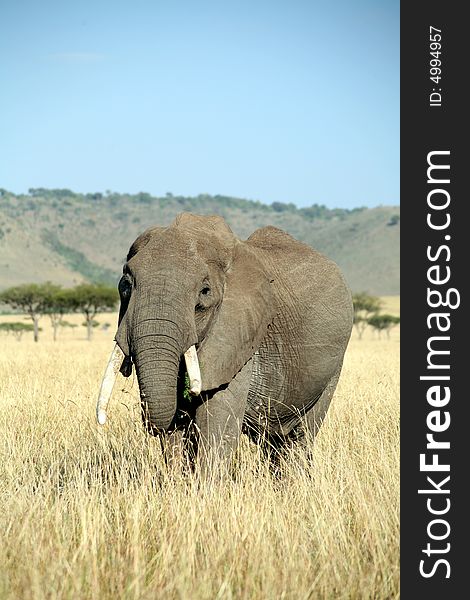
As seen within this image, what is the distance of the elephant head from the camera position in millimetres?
5883

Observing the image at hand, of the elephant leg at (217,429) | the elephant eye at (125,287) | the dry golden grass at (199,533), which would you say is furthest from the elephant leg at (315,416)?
the elephant eye at (125,287)

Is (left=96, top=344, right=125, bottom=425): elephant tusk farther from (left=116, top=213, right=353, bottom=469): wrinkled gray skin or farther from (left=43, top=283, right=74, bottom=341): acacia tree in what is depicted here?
(left=43, top=283, right=74, bottom=341): acacia tree

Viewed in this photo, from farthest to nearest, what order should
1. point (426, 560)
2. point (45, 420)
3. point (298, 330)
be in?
point (45, 420) < point (298, 330) < point (426, 560)

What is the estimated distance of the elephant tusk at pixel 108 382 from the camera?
598cm

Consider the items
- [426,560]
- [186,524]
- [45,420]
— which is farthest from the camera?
[45,420]

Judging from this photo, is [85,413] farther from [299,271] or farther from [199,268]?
[199,268]

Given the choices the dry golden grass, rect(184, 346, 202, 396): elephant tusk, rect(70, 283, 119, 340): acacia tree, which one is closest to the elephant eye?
rect(184, 346, 202, 396): elephant tusk

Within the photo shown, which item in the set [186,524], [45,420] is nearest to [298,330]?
[186,524]

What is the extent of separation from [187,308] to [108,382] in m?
0.67

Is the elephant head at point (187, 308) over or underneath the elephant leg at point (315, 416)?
over

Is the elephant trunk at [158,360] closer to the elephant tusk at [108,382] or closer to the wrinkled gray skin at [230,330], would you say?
the wrinkled gray skin at [230,330]

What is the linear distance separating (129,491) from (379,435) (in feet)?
10.4

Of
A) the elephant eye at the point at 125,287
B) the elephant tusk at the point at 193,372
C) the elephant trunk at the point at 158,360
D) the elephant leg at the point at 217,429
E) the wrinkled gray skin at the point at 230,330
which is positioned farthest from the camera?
the elephant leg at the point at 217,429

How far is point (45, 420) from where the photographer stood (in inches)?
376
